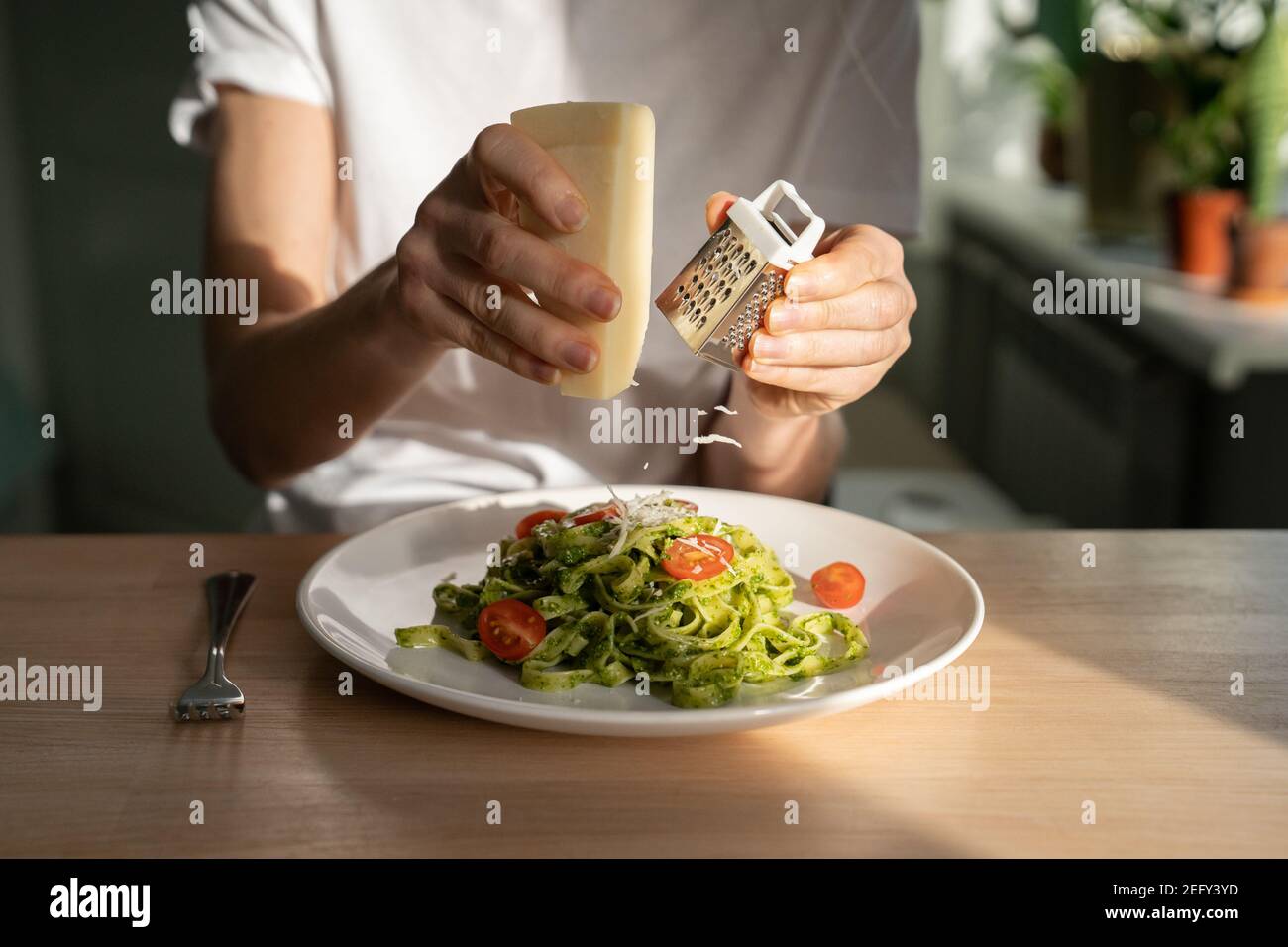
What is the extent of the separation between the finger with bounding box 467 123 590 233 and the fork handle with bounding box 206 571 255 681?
0.47 m

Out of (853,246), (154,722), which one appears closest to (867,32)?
(853,246)

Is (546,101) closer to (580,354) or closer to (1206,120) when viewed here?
(580,354)

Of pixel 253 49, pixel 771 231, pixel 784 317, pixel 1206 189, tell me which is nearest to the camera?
pixel 771 231

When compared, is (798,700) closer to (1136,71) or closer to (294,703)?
(294,703)

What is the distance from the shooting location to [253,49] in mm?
1795

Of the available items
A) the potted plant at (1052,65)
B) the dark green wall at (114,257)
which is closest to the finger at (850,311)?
the dark green wall at (114,257)

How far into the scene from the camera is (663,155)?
77.1 inches

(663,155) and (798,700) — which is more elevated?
(663,155)

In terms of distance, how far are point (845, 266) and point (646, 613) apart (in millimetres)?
386

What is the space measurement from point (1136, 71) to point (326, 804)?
132 inches

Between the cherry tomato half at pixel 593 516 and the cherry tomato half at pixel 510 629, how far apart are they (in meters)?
0.14

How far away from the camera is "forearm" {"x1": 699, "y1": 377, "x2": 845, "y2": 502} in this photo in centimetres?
179

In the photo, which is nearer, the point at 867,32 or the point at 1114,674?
the point at 1114,674

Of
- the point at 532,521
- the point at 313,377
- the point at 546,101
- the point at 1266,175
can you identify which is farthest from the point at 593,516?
the point at 1266,175
